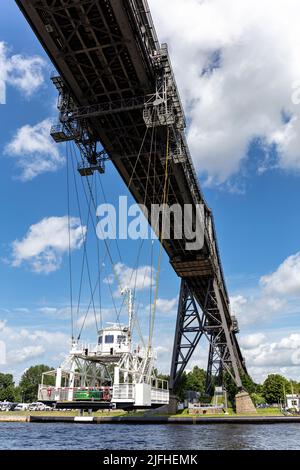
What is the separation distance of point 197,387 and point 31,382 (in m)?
69.8

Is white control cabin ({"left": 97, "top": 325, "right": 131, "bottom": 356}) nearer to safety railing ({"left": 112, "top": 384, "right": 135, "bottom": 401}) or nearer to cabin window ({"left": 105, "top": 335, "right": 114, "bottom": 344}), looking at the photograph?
cabin window ({"left": 105, "top": 335, "right": 114, "bottom": 344})

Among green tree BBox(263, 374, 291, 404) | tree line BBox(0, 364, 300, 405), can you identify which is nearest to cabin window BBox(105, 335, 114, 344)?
tree line BBox(0, 364, 300, 405)

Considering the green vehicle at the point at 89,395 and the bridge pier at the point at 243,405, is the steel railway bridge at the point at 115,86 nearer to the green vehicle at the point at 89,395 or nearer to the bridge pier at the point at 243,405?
the green vehicle at the point at 89,395

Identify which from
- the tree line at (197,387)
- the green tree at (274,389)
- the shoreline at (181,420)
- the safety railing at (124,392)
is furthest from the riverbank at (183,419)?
the green tree at (274,389)

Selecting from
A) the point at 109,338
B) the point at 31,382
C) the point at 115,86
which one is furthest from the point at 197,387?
the point at 115,86

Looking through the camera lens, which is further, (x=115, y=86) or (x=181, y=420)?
(x=181, y=420)

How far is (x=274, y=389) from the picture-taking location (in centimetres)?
11100

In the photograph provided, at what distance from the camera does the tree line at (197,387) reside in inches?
3163

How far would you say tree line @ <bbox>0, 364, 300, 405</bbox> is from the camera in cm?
8034

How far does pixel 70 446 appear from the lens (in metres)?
25.0

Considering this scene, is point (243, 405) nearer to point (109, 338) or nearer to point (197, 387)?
point (109, 338)

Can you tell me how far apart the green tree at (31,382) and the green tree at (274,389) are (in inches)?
2632

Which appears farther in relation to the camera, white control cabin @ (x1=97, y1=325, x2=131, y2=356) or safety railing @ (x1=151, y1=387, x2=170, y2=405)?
white control cabin @ (x1=97, y1=325, x2=131, y2=356)
